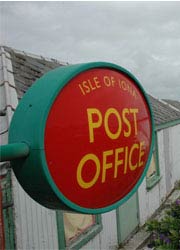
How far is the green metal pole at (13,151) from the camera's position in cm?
93

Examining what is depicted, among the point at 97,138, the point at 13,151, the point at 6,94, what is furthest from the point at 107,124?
the point at 6,94

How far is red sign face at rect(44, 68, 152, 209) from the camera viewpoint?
1.05m

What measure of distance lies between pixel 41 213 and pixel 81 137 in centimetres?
374

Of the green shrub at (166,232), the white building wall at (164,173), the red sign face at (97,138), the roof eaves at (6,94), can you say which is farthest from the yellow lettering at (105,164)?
the white building wall at (164,173)

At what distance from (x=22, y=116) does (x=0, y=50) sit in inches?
→ 188

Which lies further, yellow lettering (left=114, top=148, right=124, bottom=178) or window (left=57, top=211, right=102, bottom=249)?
window (left=57, top=211, right=102, bottom=249)

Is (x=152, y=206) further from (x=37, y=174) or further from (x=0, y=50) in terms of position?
(x=37, y=174)

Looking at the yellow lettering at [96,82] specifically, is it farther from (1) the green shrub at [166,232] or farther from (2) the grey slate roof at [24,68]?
(1) the green shrub at [166,232]

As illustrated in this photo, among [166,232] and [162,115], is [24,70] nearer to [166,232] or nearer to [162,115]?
[166,232]

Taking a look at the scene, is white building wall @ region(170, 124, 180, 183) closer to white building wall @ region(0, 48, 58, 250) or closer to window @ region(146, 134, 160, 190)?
window @ region(146, 134, 160, 190)

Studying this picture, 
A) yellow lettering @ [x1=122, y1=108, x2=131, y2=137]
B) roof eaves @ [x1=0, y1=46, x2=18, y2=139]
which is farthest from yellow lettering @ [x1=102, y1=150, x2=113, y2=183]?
roof eaves @ [x1=0, y1=46, x2=18, y2=139]

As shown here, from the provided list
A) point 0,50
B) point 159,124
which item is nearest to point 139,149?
point 0,50

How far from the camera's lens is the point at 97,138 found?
1157mm

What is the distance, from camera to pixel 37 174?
99 cm
